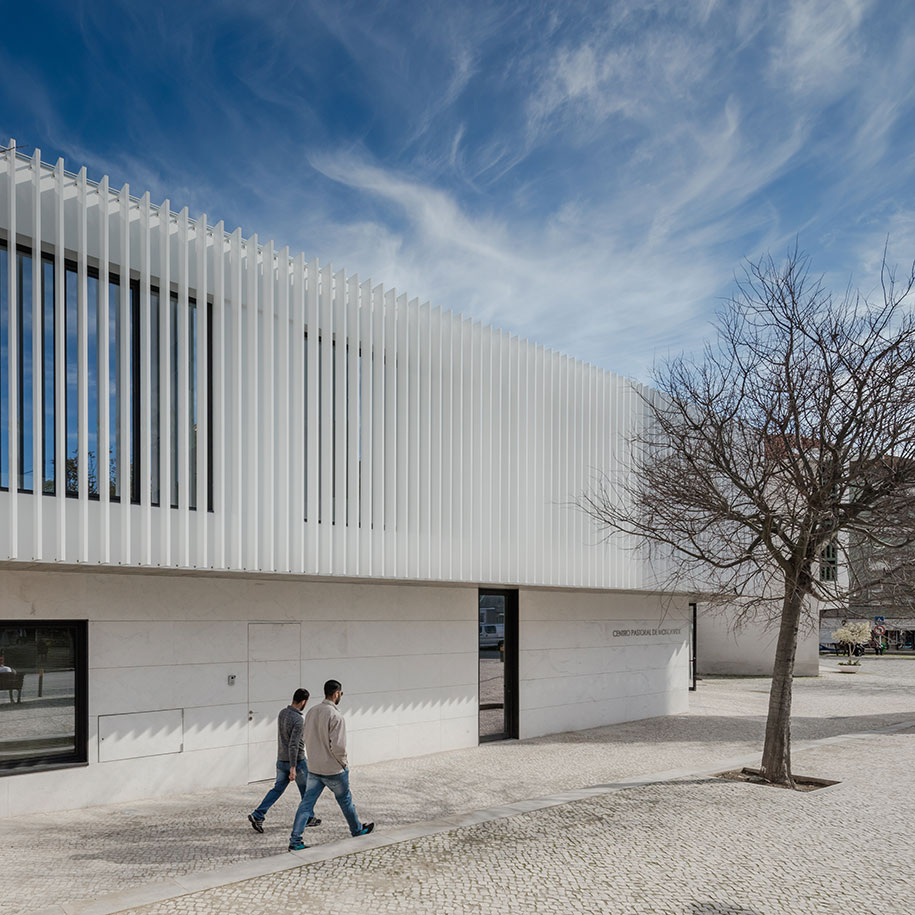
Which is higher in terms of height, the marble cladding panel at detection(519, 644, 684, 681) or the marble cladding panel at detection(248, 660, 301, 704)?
the marble cladding panel at detection(248, 660, 301, 704)

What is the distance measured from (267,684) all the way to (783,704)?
749 cm

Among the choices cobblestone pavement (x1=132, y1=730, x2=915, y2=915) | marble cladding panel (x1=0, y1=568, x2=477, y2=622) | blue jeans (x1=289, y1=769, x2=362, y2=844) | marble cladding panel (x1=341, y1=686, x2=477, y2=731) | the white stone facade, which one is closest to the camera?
cobblestone pavement (x1=132, y1=730, x2=915, y2=915)

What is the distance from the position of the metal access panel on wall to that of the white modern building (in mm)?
33

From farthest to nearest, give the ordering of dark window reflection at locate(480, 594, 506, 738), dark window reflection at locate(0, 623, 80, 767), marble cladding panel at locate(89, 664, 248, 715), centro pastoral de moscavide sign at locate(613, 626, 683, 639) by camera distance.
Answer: centro pastoral de moscavide sign at locate(613, 626, 683, 639)
dark window reflection at locate(480, 594, 506, 738)
marble cladding panel at locate(89, 664, 248, 715)
dark window reflection at locate(0, 623, 80, 767)

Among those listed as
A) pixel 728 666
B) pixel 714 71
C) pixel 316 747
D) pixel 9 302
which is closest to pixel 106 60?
pixel 9 302

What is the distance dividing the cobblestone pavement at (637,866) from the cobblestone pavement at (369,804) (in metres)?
0.29

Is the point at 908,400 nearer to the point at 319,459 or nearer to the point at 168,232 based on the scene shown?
the point at 319,459

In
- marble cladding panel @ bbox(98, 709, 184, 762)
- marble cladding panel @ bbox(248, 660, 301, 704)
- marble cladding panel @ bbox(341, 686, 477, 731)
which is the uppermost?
marble cladding panel @ bbox(248, 660, 301, 704)

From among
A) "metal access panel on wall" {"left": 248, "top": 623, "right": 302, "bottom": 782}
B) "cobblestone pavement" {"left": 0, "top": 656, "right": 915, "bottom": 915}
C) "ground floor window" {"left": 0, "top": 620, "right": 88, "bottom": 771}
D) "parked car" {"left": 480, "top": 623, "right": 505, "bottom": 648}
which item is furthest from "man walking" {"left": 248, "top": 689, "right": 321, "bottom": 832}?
"parked car" {"left": 480, "top": 623, "right": 505, "bottom": 648}

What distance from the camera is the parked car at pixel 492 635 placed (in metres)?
16.3

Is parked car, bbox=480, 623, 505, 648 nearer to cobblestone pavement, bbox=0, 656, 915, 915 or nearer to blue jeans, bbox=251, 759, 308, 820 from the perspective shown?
cobblestone pavement, bbox=0, 656, 915, 915

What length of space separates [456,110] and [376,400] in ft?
16.4

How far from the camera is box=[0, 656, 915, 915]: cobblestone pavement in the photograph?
27.0ft

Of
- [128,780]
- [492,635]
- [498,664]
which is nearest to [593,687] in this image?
[498,664]
